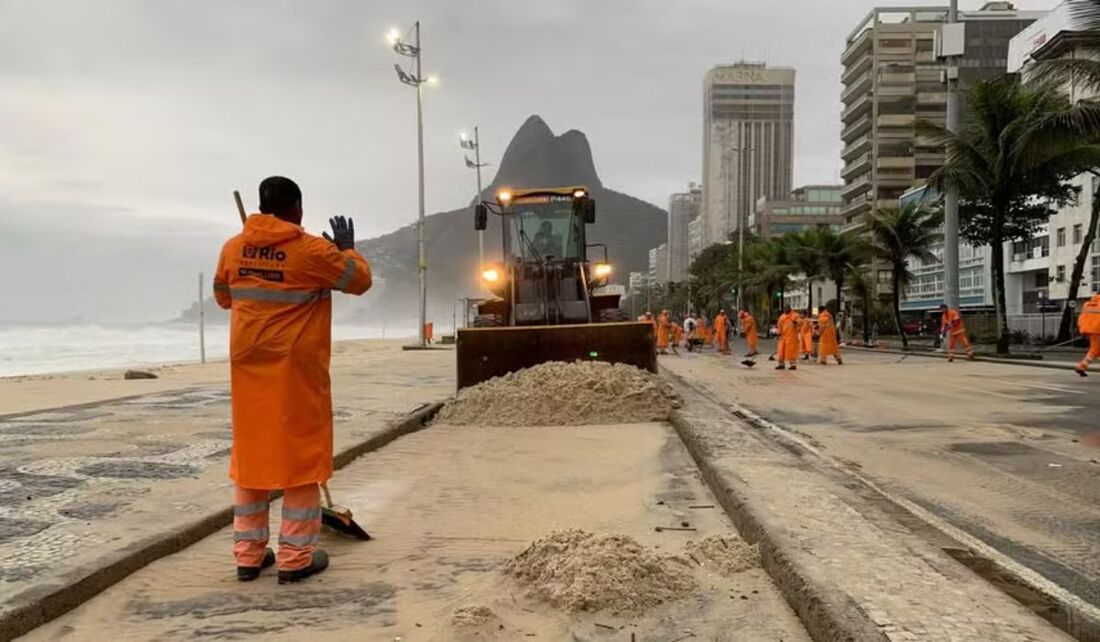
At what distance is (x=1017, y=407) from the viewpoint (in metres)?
10.9

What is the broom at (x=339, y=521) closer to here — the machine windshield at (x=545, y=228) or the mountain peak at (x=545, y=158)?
the machine windshield at (x=545, y=228)

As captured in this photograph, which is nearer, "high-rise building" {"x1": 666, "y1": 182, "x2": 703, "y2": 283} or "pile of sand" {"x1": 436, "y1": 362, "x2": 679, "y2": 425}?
"pile of sand" {"x1": 436, "y1": 362, "x2": 679, "y2": 425}

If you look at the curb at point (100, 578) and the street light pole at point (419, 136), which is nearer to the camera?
the curb at point (100, 578)

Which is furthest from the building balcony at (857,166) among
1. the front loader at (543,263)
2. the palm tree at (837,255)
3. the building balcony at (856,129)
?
the front loader at (543,263)

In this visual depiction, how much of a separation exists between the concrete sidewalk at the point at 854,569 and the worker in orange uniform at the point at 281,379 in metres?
2.18

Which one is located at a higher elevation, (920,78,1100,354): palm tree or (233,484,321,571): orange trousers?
(920,78,1100,354): palm tree

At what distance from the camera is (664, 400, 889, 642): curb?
284 centimetres

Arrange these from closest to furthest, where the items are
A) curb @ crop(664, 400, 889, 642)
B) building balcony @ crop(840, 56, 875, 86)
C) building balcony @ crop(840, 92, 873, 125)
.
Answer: curb @ crop(664, 400, 889, 642), building balcony @ crop(840, 92, 873, 125), building balcony @ crop(840, 56, 875, 86)

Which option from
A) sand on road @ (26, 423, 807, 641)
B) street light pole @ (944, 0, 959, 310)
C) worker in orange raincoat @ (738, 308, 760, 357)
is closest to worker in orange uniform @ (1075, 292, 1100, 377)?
street light pole @ (944, 0, 959, 310)

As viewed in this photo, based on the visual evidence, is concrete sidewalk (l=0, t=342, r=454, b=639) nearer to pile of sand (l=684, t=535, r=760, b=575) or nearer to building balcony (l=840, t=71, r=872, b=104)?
pile of sand (l=684, t=535, r=760, b=575)

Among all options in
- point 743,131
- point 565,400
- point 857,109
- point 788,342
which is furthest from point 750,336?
point 743,131

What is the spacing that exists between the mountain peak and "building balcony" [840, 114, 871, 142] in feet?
231

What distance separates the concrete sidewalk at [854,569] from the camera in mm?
2844

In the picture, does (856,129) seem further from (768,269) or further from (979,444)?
(979,444)
